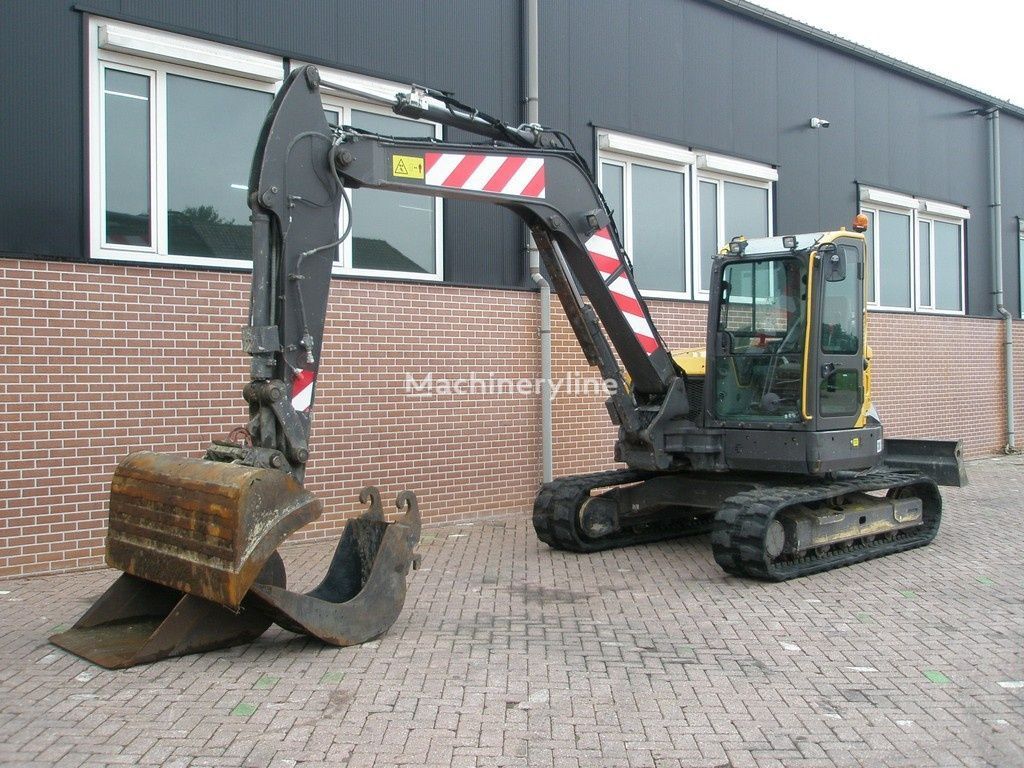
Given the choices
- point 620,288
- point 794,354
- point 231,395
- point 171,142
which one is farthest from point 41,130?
point 794,354

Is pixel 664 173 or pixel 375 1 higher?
pixel 375 1

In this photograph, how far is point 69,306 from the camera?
7.41 metres

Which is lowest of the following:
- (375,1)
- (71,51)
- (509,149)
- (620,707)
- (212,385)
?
(620,707)

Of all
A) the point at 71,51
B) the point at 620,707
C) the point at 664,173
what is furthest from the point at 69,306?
the point at 664,173

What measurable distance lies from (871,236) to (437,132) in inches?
334

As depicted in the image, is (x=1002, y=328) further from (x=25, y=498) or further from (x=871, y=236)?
(x=25, y=498)

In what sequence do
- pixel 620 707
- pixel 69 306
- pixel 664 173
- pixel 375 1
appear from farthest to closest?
1. pixel 664 173
2. pixel 375 1
3. pixel 69 306
4. pixel 620 707

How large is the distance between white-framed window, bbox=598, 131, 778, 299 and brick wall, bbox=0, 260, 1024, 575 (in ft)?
1.72

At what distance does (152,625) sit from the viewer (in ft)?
18.3

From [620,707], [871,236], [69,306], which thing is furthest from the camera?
[871,236]

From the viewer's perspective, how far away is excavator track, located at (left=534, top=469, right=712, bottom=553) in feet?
26.4

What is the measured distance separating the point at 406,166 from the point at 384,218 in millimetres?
3556

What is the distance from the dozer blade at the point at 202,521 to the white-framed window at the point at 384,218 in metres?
4.04

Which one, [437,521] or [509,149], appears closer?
[509,149]
